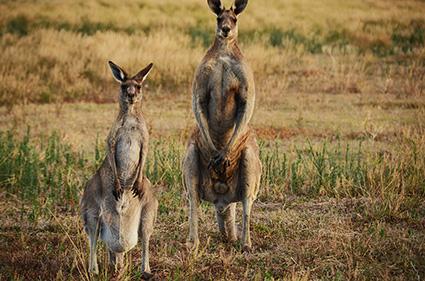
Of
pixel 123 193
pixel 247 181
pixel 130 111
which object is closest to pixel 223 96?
pixel 247 181

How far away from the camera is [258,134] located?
39.2ft

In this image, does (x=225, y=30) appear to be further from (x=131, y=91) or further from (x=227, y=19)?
(x=131, y=91)

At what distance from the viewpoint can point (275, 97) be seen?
15.1 meters

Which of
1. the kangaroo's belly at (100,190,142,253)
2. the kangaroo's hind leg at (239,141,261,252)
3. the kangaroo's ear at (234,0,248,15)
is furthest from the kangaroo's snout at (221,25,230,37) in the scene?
the kangaroo's belly at (100,190,142,253)

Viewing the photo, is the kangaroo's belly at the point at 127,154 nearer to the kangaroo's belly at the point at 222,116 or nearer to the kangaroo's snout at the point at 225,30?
the kangaroo's belly at the point at 222,116

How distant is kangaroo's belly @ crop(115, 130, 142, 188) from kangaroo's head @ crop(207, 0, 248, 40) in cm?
126

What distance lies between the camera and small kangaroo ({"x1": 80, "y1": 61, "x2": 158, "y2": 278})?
5.20 m

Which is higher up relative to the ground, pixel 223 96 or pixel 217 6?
pixel 217 6

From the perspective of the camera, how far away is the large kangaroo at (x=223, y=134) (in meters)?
6.14

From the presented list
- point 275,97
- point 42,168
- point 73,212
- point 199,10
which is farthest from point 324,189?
point 199,10

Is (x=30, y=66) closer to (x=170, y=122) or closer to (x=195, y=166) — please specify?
(x=170, y=122)

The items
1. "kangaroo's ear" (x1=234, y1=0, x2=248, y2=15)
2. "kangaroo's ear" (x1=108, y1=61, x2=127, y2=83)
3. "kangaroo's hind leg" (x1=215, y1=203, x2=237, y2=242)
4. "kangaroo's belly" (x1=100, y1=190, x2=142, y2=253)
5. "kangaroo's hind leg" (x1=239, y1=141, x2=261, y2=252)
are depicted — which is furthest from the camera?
"kangaroo's hind leg" (x1=215, y1=203, x2=237, y2=242)

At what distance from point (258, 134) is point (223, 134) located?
5696 mm

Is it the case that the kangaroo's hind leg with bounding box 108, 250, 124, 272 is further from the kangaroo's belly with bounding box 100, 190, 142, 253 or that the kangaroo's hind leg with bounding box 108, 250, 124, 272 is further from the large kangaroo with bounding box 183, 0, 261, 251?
the large kangaroo with bounding box 183, 0, 261, 251
